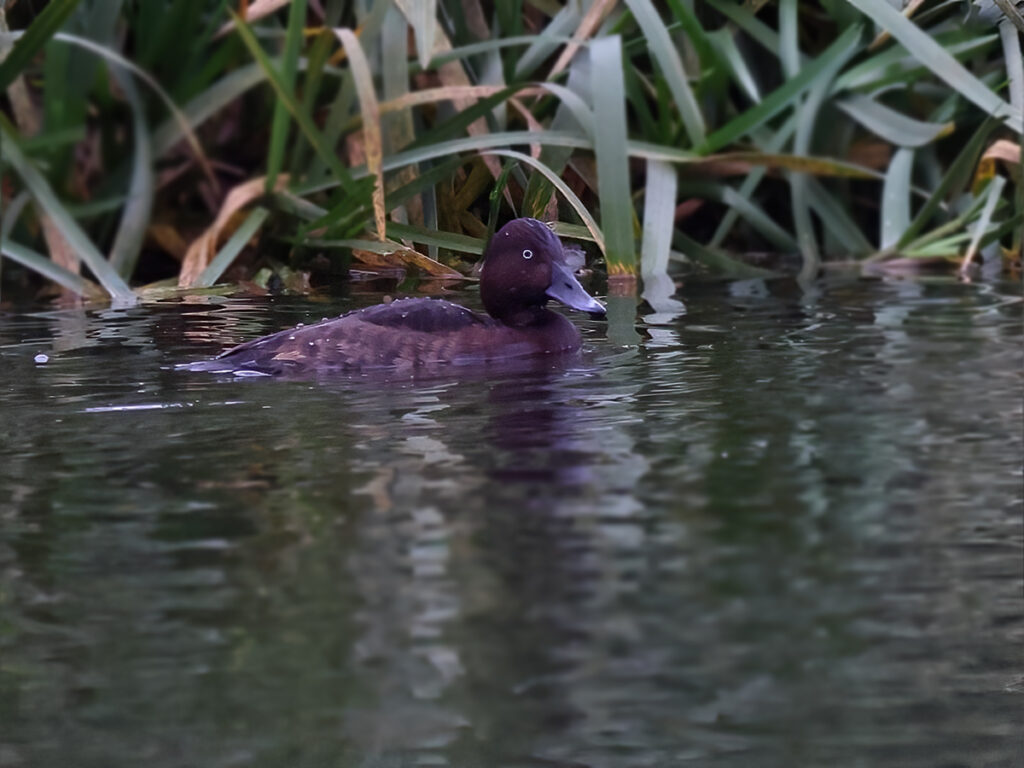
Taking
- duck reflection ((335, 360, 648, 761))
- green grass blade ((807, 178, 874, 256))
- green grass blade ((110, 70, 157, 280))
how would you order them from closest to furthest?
duck reflection ((335, 360, 648, 761))
green grass blade ((110, 70, 157, 280))
green grass blade ((807, 178, 874, 256))

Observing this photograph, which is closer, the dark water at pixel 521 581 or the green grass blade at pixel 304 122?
the dark water at pixel 521 581

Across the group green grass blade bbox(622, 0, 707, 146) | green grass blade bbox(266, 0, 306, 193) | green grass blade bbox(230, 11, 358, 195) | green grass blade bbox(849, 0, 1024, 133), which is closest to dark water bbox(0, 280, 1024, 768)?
green grass blade bbox(230, 11, 358, 195)

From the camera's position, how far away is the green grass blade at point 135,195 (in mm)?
4953

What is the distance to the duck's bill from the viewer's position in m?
3.67

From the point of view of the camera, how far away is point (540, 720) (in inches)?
59.8

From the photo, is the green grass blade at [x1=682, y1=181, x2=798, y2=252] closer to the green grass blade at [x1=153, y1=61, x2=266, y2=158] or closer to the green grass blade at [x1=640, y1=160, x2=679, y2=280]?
the green grass blade at [x1=640, y1=160, x2=679, y2=280]

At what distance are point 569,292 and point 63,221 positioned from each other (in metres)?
1.63

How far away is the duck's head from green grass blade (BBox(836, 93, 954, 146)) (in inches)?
67.5

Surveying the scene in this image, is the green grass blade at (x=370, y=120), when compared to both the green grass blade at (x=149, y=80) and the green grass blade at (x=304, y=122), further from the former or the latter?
the green grass blade at (x=149, y=80)

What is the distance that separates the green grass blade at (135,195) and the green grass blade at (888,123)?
2.16 metres

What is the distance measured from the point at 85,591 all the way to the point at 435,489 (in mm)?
617

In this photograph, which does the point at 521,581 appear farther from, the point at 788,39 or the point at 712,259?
the point at 788,39

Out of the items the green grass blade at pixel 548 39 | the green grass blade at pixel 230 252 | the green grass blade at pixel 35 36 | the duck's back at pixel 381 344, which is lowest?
the duck's back at pixel 381 344

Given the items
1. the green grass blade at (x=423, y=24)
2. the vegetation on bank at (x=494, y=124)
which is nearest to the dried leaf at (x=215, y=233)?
the vegetation on bank at (x=494, y=124)
